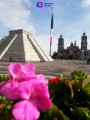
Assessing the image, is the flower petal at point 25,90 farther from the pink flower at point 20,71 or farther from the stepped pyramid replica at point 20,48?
the stepped pyramid replica at point 20,48

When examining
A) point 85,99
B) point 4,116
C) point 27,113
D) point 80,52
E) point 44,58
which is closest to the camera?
point 27,113

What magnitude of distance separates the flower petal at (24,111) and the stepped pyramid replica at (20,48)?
231ft

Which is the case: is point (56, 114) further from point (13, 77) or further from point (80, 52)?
point (80, 52)

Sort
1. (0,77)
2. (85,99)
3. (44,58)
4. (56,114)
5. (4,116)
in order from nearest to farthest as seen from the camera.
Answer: (4,116) < (56,114) < (85,99) < (0,77) < (44,58)

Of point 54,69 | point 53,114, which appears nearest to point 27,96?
point 53,114

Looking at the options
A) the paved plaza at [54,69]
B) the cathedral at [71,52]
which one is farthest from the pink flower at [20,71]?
the cathedral at [71,52]

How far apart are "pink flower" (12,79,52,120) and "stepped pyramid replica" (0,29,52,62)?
70438mm

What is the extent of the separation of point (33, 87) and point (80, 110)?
0.58 m

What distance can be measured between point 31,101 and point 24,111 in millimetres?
82

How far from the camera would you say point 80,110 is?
6.00 feet

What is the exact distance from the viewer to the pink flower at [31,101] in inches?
49.9

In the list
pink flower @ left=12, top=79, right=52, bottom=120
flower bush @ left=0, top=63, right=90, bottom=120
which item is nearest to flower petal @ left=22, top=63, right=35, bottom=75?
flower bush @ left=0, top=63, right=90, bottom=120

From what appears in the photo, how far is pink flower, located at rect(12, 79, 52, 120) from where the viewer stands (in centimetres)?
127

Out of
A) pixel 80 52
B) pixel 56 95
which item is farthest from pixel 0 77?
pixel 80 52
